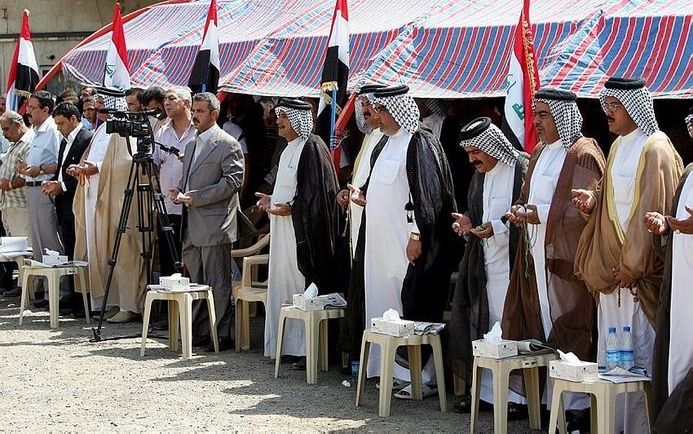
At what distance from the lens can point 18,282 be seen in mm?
12664

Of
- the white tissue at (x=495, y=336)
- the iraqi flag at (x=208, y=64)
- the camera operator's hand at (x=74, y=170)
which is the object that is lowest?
the white tissue at (x=495, y=336)

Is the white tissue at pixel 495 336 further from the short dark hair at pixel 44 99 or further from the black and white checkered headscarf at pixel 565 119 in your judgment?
the short dark hair at pixel 44 99

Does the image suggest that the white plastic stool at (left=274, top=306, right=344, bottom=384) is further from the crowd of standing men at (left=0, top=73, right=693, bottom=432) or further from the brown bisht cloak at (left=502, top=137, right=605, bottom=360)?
the brown bisht cloak at (left=502, top=137, right=605, bottom=360)

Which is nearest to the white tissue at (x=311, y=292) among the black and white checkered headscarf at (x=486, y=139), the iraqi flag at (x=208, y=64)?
the black and white checkered headscarf at (x=486, y=139)

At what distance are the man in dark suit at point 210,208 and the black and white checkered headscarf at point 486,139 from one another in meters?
2.69

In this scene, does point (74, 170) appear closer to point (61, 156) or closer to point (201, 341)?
point (61, 156)

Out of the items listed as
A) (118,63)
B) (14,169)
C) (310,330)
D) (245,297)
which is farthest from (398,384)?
(14,169)

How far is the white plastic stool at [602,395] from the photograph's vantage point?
5652 millimetres

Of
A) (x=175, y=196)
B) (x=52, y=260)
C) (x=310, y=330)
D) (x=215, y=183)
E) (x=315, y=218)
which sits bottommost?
(x=310, y=330)

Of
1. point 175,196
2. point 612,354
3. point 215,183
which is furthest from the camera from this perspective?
point 215,183

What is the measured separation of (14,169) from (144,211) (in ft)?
7.60

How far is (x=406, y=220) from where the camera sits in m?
7.69

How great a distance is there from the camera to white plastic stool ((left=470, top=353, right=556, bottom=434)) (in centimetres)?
624

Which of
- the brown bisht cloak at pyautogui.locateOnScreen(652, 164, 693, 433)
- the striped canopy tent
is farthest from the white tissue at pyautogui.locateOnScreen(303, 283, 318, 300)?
the brown bisht cloak at pyautogui.locateOnScreen(652, 164, 693, 433)
